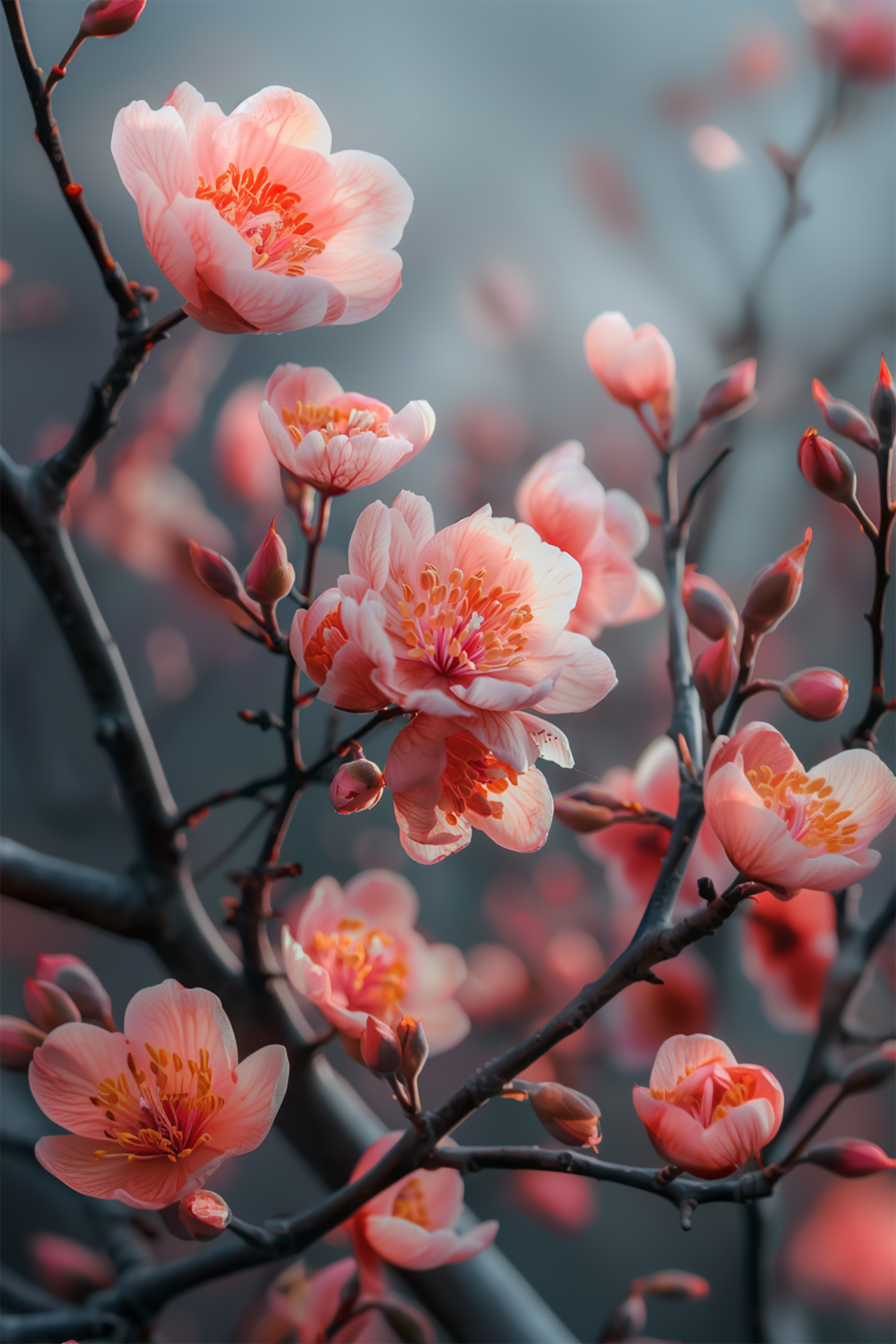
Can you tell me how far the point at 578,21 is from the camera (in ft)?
2.27

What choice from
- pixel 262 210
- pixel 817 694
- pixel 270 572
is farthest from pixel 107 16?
pixel 817 694

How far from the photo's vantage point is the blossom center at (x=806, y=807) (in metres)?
0.23

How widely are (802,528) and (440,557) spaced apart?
1.94ft

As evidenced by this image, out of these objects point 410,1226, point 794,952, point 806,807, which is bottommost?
point 794,952

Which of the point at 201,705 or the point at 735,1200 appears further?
the point at 201,705

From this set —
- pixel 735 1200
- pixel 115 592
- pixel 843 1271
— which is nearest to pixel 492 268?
pixel 115 592

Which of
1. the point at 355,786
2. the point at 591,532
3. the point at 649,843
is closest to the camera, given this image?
the point at 355,786

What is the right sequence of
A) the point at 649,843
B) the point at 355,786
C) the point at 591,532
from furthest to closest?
the point at 649,843 → the point at 591,532 → the point at 355,786

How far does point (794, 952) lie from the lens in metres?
0.50

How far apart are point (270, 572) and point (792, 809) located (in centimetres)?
16

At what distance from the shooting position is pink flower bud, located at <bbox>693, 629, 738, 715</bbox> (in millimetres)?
268

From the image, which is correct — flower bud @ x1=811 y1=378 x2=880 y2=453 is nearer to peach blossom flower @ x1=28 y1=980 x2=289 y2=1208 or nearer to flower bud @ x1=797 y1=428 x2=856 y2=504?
flower bud @ x1=797 y1=428 x2=856 y2=504

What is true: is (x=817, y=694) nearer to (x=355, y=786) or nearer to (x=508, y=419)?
(x=355, y=786)

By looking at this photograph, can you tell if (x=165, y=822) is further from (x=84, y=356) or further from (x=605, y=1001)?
(x=84, y=356)
